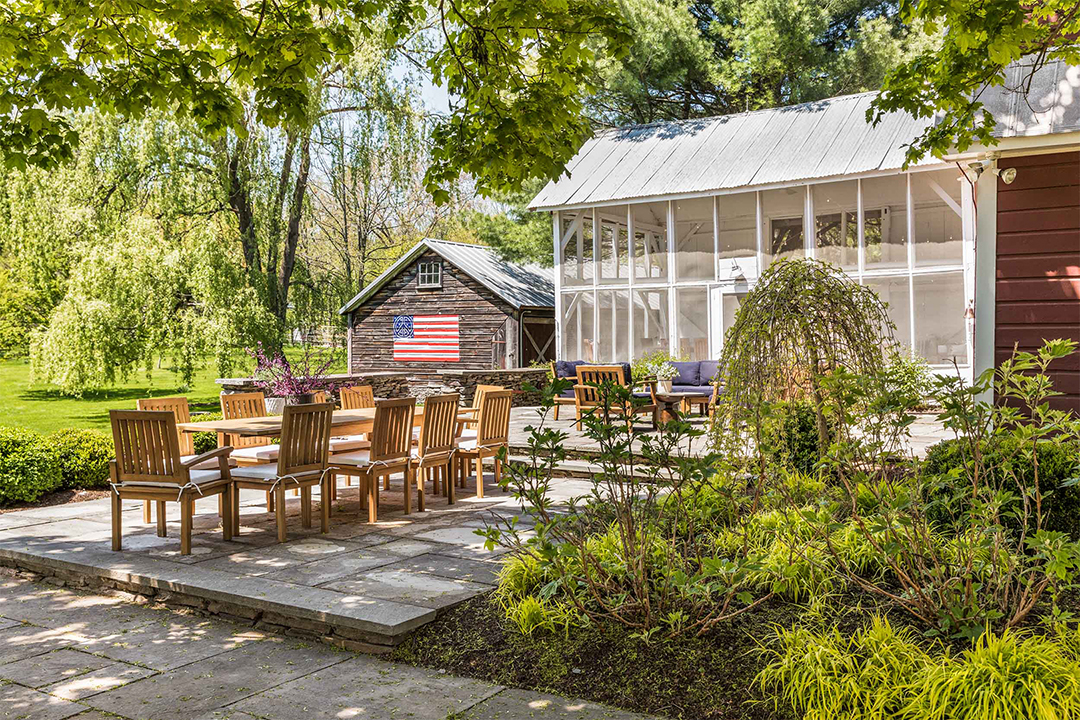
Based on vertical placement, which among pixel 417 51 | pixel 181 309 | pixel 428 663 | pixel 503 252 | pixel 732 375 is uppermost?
pixel 417 51

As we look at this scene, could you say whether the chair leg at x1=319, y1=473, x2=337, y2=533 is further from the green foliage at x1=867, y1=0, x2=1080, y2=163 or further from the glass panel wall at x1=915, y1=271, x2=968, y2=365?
the glass panel wall at x1=915, y1=271, x2=968, y2=365

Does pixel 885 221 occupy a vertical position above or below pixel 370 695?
above

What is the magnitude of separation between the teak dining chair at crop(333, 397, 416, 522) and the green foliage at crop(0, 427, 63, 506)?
3141 mm

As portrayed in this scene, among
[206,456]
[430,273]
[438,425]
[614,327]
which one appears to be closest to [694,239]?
[614,327]

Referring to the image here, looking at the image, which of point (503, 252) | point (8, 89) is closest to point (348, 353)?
point (503, 252)

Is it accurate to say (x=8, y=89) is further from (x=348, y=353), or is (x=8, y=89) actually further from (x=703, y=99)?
(x=703, y=99)

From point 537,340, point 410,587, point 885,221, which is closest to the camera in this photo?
point 410,587

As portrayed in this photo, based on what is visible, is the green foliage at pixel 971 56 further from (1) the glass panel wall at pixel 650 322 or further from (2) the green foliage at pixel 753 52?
(2) the green foliage at pixel 753 52

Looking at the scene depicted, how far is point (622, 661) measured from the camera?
3.79 m

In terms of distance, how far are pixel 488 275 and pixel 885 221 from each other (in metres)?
9.82

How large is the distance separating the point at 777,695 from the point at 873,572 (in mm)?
1454

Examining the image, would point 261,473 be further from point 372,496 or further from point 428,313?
point 428,313

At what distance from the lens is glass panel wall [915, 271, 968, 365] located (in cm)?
1404

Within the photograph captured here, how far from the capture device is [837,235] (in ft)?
49.6
